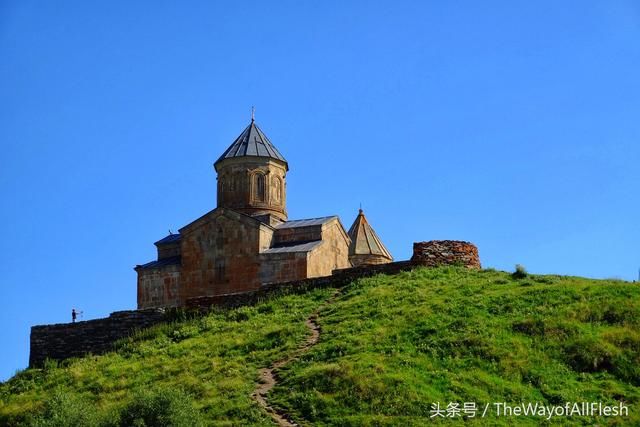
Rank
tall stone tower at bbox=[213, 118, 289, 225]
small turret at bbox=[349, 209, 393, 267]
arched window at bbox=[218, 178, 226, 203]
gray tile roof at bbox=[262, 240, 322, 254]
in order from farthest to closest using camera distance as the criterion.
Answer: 1. small turret at bbox=[349, 209, 393, 267]
2. arched window at bbox=[218, 178, 226, 203]
3. tall stone tower at bbox=[213, 118, 289, 225]
4. gray tile roof at bbox=[262, 240, 322, 254]

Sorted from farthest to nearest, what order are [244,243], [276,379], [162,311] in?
[244,243]
[162,311]
[276,379]

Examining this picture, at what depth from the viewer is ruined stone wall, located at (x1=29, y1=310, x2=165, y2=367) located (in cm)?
2417

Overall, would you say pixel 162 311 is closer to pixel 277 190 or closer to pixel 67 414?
pixel 277 190

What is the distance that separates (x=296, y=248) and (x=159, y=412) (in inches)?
520

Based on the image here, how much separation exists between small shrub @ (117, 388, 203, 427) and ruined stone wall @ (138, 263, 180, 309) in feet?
43.2

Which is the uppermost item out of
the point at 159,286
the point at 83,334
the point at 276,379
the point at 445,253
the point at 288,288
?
the point at 445,253

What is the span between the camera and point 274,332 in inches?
842

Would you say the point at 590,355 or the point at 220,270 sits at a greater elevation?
the point at 220,270

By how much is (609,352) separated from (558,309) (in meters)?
2.18

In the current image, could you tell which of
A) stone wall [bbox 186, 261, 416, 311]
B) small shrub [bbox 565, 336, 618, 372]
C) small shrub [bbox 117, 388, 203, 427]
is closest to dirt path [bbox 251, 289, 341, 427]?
small shrub [bbox 117, 388, 203, 427]

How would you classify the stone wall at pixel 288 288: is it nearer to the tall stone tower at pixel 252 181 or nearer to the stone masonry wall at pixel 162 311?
the stone masonry wall at pixel 162 311

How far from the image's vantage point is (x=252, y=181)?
102ft

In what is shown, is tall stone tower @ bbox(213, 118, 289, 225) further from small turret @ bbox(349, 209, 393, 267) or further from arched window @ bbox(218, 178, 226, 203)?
small turret @ bbox(349, 209, 393, 267)

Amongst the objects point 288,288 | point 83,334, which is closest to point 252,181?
point 288,288
